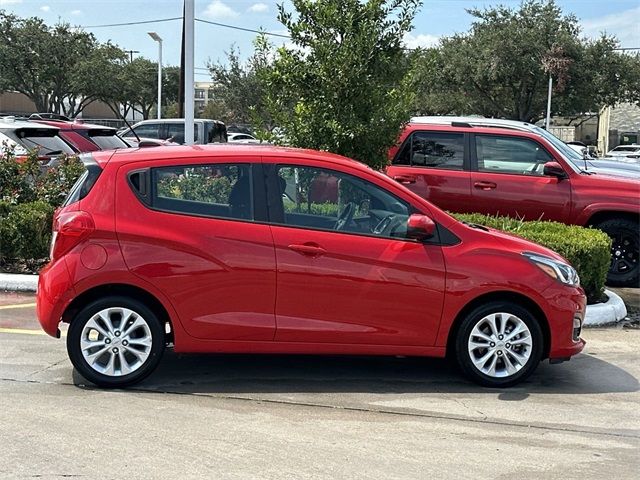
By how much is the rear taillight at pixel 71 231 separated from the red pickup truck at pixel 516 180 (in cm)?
540

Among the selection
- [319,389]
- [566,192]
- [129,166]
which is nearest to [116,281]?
[129,166]

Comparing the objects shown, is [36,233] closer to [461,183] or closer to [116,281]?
[116,281]

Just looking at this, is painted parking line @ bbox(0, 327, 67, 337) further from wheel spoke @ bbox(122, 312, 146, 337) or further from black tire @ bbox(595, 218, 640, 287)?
black tire @ bbox(595, 218, 640, 287)

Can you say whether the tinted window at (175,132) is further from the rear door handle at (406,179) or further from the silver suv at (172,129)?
the rear door handle at (406,179)

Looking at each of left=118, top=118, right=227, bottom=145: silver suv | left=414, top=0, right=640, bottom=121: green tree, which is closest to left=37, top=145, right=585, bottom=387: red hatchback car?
left=118, top=118, right=227, bottom=145: silver suv

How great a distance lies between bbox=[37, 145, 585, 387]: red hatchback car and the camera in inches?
208

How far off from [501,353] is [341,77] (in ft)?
13.8

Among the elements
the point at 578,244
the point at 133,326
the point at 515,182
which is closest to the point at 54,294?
the point at 133,326

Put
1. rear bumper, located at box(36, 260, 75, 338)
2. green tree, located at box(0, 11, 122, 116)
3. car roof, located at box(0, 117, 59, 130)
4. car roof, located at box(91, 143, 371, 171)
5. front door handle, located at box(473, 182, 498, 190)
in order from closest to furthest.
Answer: rear bumper, located at box(36, 260, 75, 338) → car roof, located at box(91, 143, 371, 171) → front door handle, located at box(473, 182, 498, 190) → car roof, located at box(0, 117, 59, 130) → green tree, located at box(0, 11, 122, 116)

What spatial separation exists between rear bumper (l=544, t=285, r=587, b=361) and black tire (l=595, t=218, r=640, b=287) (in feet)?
13.7

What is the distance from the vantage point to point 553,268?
18.4 ft

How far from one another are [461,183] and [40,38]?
1547 inches

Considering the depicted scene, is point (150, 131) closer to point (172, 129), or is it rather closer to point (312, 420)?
point (172, 129)

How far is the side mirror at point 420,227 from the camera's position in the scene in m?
5.35
